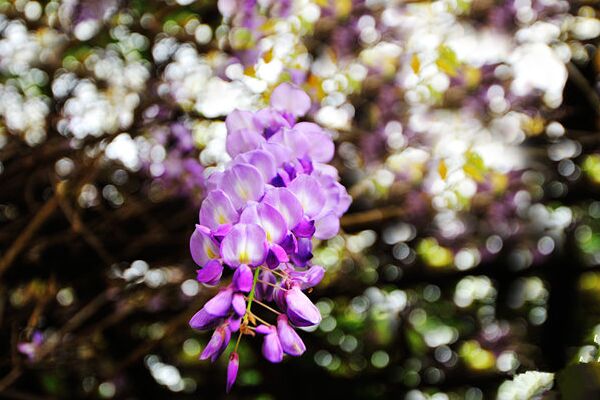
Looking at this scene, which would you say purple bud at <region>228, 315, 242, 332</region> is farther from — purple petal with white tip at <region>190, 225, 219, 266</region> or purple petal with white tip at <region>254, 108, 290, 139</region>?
purple petal with white tip at <region>254, 108, 290, 139</region>

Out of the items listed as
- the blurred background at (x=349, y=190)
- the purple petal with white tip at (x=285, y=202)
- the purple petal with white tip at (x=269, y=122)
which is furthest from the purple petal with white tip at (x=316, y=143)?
the blurred background at (x=349, y=190)

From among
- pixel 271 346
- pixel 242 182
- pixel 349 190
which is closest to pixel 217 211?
pixel 242 182

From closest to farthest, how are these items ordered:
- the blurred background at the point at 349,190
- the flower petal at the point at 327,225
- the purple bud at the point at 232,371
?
the purple bud at the point at 232,371
the flower petal at the point at 327,225
the blurred background at the point at 349,190

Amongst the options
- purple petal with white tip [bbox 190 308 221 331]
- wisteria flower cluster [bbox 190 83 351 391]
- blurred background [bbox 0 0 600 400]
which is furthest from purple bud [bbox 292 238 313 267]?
blurred background [bbox 0 0 600 400]

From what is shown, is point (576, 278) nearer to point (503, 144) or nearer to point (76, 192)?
point (503, 144)

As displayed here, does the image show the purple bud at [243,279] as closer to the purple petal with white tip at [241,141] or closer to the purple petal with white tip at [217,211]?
the purple petal with white tip at [217,211]

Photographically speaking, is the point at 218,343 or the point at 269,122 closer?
the point at 218,343

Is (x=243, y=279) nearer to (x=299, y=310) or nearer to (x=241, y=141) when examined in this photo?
(x=299, y=310)
